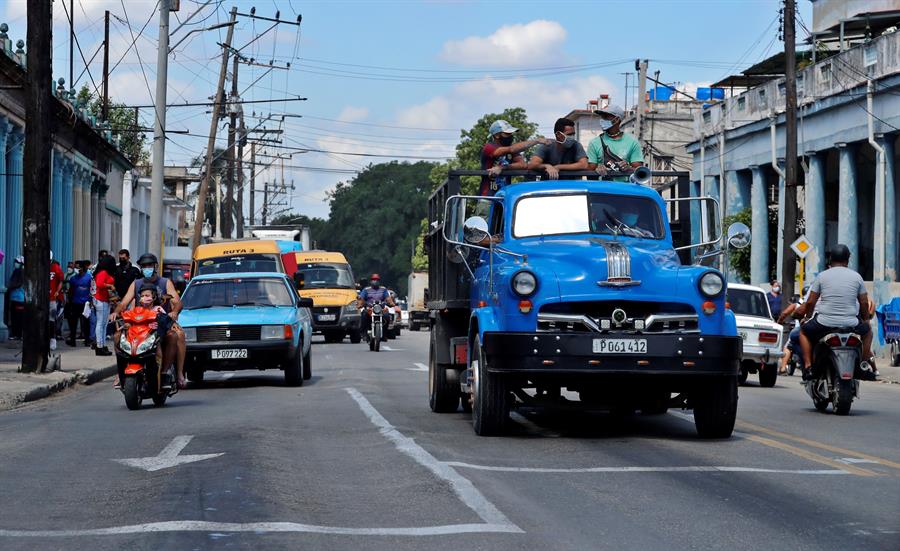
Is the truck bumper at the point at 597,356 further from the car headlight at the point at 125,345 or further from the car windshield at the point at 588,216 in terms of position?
the car headlight at the point at 125,345

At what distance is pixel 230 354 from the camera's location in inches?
776

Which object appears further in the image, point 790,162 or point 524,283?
point 790,162

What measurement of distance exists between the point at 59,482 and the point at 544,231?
5.24m

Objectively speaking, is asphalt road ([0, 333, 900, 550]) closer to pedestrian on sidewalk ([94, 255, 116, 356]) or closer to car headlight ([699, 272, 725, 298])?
car headlight ([699, 272, 725, 298])

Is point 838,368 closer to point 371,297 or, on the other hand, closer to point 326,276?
point 371,297

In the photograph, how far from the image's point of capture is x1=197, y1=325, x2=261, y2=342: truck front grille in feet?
64.8

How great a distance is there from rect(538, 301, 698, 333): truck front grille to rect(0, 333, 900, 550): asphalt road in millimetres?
945

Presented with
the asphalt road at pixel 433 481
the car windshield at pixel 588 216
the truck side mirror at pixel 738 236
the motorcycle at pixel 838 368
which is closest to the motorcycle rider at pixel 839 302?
the motorcycle at pixel 838 368

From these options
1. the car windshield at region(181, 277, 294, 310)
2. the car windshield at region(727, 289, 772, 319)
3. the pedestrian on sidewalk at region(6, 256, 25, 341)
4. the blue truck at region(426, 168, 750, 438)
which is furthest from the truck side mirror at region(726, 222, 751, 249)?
the pedestrian on sidewalk at region(6, 256, 25, 341)

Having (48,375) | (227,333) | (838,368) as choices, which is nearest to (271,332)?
(227,333)

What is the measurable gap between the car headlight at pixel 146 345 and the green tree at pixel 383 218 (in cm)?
10943

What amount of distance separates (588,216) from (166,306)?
613 cm

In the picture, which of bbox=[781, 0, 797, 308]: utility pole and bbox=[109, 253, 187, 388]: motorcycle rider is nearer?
bbox=[109, 253, 187, 388]: motorcycle rider

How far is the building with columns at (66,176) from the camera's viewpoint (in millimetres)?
33750
